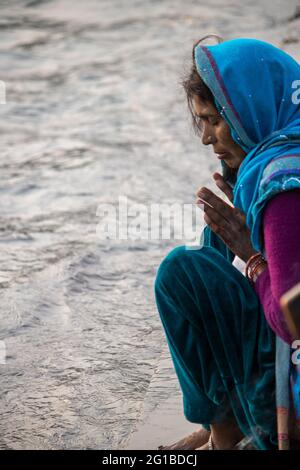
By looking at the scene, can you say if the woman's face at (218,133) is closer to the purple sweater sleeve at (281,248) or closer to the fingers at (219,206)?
the fingers at (219,206)

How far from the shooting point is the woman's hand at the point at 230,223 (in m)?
2.75

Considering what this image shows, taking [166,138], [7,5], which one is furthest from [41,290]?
[7,5]

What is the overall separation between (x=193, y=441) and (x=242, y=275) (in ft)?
2.07

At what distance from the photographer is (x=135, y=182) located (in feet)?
19.7

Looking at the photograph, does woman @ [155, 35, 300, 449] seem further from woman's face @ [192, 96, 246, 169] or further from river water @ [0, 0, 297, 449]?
river water @ [0, 0, 297, 449]

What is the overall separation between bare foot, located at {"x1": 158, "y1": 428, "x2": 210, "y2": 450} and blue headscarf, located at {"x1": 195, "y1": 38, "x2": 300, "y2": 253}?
2.42 feet

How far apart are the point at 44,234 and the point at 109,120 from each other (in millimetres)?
2044

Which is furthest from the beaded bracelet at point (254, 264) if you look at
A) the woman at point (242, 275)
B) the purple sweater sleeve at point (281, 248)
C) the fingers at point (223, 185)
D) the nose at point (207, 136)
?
the nose at point (207, 136)

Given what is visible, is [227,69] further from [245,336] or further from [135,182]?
[135,182]

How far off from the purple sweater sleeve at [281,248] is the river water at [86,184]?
88 cm

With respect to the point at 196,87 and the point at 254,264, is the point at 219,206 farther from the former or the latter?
the point at 196,87

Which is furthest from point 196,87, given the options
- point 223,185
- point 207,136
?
point 223,185

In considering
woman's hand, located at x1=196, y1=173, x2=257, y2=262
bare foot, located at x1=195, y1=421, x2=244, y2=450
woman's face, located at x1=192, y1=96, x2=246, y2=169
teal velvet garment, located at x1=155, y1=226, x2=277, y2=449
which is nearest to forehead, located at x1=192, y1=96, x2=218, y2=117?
woman's face, located at x1=192, y1=96, x2=246, y2=169

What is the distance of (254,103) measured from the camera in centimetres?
284
